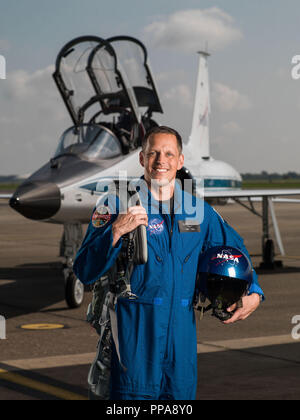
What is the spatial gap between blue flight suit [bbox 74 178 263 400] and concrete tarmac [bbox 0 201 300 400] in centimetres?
261

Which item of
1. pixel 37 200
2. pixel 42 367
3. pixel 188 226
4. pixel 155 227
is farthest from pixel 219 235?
pixel 37 200

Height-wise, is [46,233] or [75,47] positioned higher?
[75,47]

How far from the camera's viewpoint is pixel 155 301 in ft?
11.2

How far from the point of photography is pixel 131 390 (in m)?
3.38

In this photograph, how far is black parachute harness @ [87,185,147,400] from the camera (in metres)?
3.37

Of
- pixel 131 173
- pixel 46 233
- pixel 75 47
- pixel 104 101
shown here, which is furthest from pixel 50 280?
pixel 46 233

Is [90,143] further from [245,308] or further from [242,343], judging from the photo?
[245,308]

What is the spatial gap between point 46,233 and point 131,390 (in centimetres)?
2401

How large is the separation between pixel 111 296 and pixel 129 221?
40cm

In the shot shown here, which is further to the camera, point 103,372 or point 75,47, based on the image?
point 75,47

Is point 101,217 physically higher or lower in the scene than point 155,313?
higher

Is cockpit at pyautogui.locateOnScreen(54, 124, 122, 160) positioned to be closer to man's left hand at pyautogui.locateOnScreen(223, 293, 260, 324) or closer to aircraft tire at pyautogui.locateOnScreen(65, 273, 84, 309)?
aircraft tire at pyautogui.locateOnScreen(65, 273, 84, 309)

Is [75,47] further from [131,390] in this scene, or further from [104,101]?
[131,390]
